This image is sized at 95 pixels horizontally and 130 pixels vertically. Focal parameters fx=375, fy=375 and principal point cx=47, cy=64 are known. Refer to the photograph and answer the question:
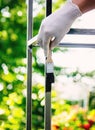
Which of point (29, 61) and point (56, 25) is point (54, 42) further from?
point (29, 61)

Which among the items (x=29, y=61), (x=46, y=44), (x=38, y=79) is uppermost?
(x=46, y=44)

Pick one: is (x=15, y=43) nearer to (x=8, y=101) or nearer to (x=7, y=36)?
(x=7, y=36)

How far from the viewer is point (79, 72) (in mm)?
3520

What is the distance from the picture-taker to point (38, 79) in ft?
11.0

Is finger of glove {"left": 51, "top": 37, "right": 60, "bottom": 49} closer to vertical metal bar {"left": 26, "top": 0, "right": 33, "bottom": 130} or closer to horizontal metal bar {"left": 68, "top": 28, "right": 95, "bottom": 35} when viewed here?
horizontal metal bar {"left": 68, "top": 28, "right": 95, "bottom": 35}

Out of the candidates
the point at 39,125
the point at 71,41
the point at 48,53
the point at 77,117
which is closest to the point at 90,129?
the point at 77,117

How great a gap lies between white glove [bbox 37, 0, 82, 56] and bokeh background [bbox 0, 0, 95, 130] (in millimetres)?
1978

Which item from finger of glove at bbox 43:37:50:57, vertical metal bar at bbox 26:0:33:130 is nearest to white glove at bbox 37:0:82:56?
finger of glove at bbox 43:37:50:57

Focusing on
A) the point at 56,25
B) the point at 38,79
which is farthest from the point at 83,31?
the point at 38,79

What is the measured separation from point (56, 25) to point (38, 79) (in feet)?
7.28

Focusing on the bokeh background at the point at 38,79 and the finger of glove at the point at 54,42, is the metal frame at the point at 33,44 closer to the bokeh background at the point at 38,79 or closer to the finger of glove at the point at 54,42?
the finger of glove at the point at 54,42

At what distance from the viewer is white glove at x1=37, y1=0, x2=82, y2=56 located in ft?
3.75

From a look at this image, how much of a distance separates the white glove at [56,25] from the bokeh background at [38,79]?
1.98 meters

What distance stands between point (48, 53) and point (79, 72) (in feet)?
8.02
